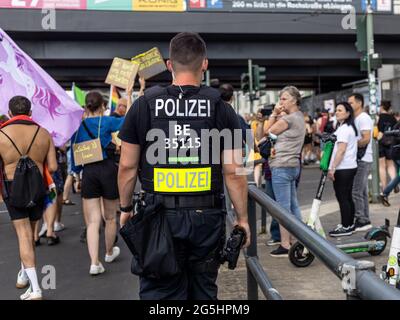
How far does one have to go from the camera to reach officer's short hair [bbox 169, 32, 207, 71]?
259 cm

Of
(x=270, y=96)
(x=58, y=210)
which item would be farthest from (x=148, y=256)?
(x=270, y=96)

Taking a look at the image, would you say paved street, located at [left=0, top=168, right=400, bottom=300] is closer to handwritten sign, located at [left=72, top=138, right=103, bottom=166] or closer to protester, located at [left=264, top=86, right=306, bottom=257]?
protester, located at [left=264, top=86, right=306, bottom=257]

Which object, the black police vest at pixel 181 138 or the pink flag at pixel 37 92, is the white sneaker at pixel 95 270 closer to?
the pink flag at pixel 37 92

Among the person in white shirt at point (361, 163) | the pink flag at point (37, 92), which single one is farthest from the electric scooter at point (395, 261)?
the person in white shirt at point (361, 163)

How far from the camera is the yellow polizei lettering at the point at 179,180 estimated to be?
2.52 meters

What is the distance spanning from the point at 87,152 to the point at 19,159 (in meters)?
0.88

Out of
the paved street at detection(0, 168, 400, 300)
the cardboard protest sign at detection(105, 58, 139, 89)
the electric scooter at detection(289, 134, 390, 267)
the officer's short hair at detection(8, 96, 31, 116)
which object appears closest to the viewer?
the paved street at detection(0, 168, 400, 300)

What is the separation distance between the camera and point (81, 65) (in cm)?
2791

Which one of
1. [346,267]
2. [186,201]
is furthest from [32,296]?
[346,267]

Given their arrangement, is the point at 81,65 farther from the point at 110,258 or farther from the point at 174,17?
the point at 110,258

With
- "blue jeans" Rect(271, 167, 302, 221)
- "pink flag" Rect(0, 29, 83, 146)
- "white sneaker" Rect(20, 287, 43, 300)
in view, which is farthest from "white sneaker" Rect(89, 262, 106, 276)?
"blue jeans" Rect(271, 167, 302, 221)

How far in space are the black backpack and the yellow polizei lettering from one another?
224cm

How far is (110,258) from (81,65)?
24.0 m

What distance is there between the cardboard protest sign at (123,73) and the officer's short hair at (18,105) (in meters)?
1.16
